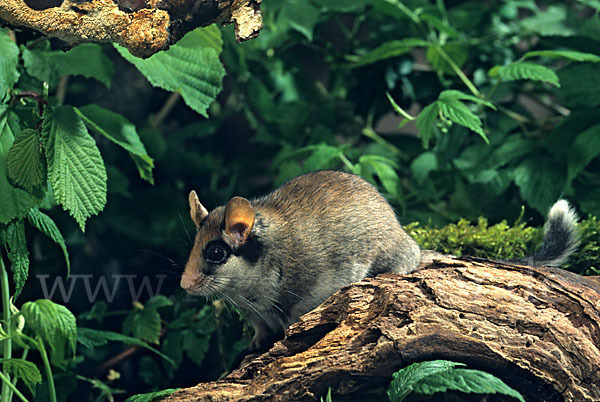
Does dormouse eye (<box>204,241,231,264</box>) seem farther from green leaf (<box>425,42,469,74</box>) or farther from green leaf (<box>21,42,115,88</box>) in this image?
green leaf (<box>425,42,469,74</box>)

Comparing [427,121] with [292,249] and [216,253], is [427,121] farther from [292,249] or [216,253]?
[216,253]

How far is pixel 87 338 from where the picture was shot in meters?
2.33

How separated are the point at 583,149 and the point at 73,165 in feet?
6.37

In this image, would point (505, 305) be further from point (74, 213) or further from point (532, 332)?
point (74, 213)

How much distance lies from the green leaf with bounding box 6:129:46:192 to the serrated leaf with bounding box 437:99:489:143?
137 centimetres

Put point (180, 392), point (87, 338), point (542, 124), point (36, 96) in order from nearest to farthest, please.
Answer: point (180, 392) < point (36, 96) < point (87, 338) < point (542, 124)

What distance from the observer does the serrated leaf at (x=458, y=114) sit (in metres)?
2.25

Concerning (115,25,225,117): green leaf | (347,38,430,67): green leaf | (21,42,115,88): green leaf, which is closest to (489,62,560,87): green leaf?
(347,38,430,67): green leaf

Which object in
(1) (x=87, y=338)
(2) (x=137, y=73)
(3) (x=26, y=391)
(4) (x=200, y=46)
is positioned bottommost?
(3) (x=26, y=391)

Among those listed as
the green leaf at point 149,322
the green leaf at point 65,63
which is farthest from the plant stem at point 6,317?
the green leaf at point 65,63

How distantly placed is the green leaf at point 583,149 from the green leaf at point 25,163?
198cm

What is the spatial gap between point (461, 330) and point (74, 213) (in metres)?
1.15

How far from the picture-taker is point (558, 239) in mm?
2182

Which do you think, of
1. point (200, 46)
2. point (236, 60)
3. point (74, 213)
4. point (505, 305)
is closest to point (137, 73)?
point (236, 60)
